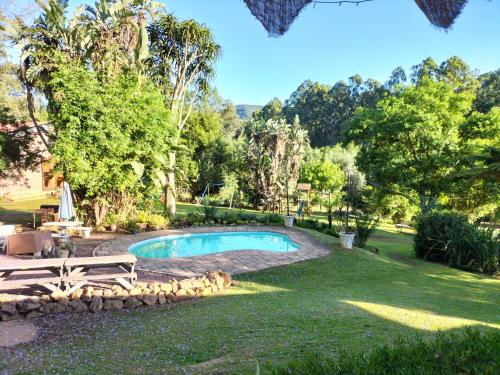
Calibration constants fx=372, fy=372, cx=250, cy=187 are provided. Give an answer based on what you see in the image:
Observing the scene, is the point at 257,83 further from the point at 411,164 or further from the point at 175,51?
the point at 411,164

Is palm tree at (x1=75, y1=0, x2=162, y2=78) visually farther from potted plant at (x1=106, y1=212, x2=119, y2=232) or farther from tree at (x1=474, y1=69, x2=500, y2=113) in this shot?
tree at (x1=474, y1=69, x2=500, y2=113)

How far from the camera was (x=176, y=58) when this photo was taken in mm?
15312

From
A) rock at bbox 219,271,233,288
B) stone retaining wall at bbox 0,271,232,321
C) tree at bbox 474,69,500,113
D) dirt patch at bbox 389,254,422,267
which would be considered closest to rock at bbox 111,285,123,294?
stone retaining wall at bbox 0,271,232,321

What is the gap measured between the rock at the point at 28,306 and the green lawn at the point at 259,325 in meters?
0.56

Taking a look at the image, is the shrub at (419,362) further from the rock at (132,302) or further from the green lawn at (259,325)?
the rock at (132,302)

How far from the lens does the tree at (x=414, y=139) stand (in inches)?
629

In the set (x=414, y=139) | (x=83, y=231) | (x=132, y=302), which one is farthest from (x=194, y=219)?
(x=414, y=139)

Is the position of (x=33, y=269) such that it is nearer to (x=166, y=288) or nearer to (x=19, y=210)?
(x=166, y=288)


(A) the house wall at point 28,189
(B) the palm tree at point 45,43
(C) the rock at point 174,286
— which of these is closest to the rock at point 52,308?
(C) the rock at point 174,286

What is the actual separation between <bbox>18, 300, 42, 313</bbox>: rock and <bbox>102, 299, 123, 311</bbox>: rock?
3.04 feet

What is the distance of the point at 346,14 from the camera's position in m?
A: 3.35

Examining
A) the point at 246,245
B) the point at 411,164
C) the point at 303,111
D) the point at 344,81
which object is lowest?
the point at 246,245

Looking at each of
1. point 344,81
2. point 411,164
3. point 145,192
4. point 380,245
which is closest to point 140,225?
point 145,192

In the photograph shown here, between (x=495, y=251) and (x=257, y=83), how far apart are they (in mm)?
9057
